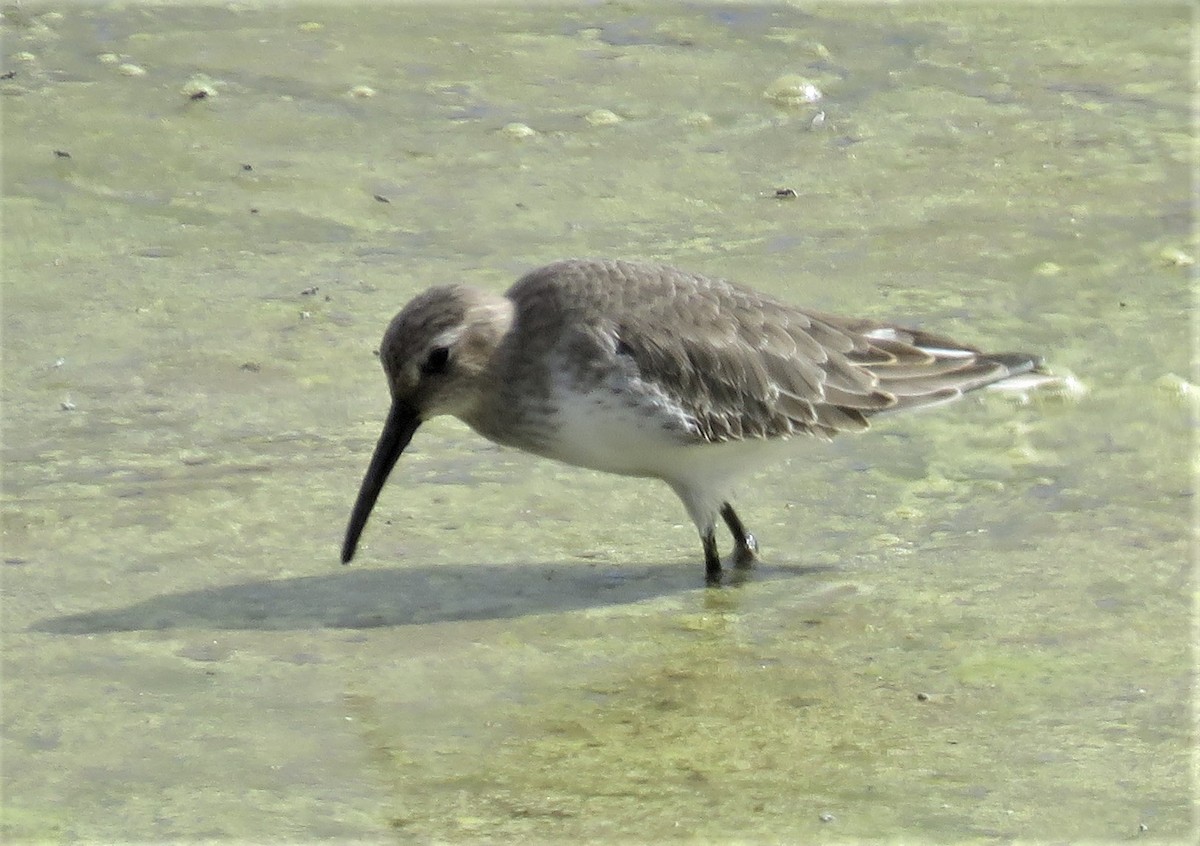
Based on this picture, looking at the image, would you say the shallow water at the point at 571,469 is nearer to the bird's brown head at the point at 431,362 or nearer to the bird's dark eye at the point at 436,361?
the bird's brown head at the point at 431,362

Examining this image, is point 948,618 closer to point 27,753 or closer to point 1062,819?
point 1062,819

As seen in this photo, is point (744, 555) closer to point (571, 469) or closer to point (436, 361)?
point (571, 469)

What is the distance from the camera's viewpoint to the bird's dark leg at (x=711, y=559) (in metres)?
7.15

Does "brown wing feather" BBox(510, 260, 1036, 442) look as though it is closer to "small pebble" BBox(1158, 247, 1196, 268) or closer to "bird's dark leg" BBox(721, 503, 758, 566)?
"bird's dark leg" BBox(721, 503, 758, 566)

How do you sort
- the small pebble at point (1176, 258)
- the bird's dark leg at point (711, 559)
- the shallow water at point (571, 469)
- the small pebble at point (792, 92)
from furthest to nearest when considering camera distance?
the small pebble at point (792, 92) → the small pebble at point (1176, 258) → the bird's dark leg at point (711, 559) → the shallow water at point (571, 469)

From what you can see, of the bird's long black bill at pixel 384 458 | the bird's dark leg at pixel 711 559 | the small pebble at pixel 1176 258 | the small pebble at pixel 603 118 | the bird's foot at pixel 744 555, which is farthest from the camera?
the small pebble at pixel 603 118

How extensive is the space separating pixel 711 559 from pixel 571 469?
103 centimetres

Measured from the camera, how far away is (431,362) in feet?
22.8

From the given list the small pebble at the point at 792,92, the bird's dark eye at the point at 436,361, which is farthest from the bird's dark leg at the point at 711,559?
the small pebble at the point at 792,92

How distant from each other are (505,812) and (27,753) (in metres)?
1.45

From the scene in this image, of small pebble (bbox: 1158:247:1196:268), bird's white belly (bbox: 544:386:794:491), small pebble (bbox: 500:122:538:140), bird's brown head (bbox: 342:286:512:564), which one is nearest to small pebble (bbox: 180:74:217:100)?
small pebble (bbox: 500:122:538:140)

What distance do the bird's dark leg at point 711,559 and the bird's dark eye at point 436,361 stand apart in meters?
1.13

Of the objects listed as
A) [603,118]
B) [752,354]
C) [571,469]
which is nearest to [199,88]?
[603,118]

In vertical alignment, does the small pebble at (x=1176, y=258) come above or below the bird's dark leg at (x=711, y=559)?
above
